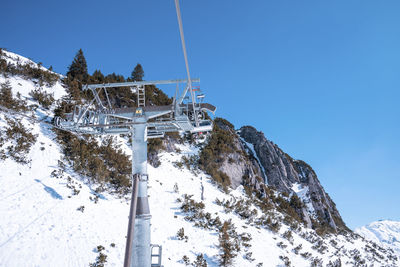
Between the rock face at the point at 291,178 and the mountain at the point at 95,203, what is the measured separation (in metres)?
16.1

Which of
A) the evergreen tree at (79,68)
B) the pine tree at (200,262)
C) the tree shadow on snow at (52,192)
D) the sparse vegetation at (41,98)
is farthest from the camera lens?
the evergreen tree at (79,68)

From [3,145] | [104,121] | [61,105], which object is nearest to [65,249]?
[104,121]

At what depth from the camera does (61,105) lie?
21.3 metres

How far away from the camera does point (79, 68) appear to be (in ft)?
110

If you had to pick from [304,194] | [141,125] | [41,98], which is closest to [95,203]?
[141,125]

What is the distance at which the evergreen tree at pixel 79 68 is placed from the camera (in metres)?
32.4

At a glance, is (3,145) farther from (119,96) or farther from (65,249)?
(119,96)

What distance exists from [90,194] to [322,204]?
5331cm

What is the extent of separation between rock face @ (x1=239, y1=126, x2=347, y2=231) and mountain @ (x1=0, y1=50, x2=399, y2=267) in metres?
16.1

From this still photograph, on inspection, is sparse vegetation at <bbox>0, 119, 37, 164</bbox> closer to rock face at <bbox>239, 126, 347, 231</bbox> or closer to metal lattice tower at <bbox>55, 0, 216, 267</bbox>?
metal lattice tower at <bbox>55, 0, 216, 267</bbox>

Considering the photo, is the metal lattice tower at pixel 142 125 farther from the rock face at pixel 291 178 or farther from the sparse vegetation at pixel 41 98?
the rock face at pixel 291 178

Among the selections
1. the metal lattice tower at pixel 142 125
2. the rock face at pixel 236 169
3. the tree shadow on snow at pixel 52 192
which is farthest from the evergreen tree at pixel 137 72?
the metal lattice tower at pixel 142 125

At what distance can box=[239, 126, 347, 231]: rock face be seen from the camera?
47719 mm

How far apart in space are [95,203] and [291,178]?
1926 inches
